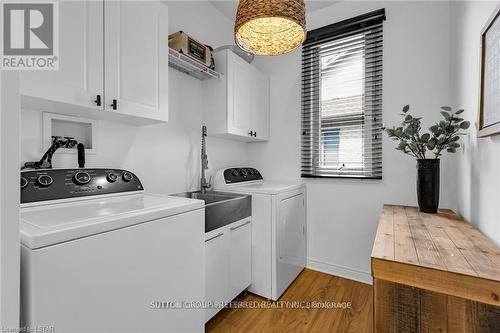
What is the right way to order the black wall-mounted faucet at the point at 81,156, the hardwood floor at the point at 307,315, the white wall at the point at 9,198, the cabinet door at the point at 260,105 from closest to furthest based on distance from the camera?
1. the white wall at the point at 9,198
2. the black wall-mounted faucet at the point at 81,156
3. the hardwood floor at the point at 307,315
4. the cabinet door at the point at 260,105

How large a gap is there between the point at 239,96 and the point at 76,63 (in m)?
1.39

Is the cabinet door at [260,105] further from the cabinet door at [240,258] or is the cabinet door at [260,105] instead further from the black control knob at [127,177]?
the black control knob at [127,177]

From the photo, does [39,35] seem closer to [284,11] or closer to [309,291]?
[284,11]

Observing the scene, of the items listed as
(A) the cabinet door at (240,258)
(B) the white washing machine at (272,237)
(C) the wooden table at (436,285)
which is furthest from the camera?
(B) the white washing machine at (272,237)

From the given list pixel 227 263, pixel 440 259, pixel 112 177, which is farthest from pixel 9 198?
pixel 227 263

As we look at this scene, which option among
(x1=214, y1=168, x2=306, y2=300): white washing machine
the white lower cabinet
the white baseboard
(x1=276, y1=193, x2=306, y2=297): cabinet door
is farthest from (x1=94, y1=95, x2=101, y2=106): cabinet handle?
the white baseboard

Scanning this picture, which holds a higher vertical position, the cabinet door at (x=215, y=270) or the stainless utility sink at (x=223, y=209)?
the stainless utility sink at (x=223, y=209)

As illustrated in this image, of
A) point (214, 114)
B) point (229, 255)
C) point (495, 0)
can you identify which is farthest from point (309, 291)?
point (495, 0)

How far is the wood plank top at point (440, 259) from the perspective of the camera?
749 millimetres

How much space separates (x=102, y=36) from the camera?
1.24 metres

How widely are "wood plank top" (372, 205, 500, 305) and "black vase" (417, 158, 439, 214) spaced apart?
345mm

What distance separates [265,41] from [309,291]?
2049 millimetres

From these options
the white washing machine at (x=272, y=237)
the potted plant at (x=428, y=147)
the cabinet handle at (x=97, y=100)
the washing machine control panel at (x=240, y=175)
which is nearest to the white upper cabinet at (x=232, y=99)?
the washing machine control panel at (x=240, y=175)

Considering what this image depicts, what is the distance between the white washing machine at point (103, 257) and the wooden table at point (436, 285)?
880 mm
